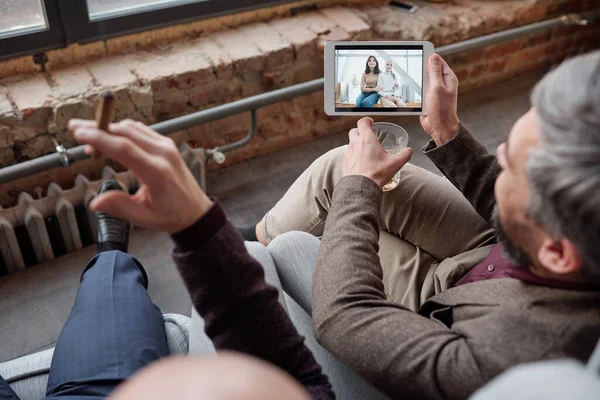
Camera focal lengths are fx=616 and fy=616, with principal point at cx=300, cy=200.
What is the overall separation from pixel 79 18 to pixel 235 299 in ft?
4.68

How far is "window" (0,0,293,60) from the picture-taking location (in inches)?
73.5

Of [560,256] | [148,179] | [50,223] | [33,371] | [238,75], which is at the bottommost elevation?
[50,223]

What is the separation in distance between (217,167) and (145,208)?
5.04ft

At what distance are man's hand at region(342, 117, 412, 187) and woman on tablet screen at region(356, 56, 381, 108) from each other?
0.48ft

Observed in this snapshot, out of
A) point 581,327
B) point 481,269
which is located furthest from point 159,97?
point 581,327

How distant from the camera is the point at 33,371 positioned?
1.15 meters

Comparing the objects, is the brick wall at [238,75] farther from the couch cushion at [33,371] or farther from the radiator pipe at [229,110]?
the couch cushion at [33,371]

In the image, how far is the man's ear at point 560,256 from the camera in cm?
77

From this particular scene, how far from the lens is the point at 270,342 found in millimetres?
864

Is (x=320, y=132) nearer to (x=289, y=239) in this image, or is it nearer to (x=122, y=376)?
(x=289, y=239)

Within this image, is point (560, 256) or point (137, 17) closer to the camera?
point (560, 256)

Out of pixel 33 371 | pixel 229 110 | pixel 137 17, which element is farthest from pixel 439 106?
pixel 137 17

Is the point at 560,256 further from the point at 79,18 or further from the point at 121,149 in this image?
the point at 79,18

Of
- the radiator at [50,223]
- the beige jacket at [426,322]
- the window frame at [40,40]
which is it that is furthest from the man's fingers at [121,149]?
the window frame at [40,40]
